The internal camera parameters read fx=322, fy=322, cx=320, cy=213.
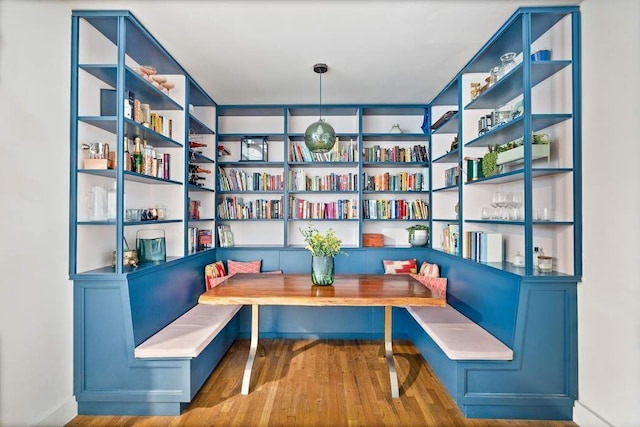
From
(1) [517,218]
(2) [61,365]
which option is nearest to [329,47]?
(1) [517,218]

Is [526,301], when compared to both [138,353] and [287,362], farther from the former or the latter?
[138,353]

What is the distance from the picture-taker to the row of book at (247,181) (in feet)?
13.3

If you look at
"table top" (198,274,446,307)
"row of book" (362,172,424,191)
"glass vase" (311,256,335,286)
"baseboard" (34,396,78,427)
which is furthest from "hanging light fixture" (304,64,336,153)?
"baseboard" (34,396,78,427)

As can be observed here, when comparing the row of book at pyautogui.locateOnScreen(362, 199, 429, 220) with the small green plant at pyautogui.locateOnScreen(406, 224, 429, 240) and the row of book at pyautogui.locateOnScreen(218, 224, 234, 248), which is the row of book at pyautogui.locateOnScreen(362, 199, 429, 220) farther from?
the row of book at pyautogui.locateOnScreen(218, 224, 234, 248)

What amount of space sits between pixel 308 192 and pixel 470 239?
6.31 ft

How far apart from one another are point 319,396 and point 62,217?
88.2 inches

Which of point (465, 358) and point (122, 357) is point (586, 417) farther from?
point (122, 357)

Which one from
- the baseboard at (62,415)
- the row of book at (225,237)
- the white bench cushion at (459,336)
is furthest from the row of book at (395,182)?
the baseboard at (62,415)

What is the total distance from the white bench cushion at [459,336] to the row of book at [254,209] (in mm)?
2020

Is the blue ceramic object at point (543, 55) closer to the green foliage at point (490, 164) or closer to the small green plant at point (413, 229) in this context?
the green foliage at point (490, 164)

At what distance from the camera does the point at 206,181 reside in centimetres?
399

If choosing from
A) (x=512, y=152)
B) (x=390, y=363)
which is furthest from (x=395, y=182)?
(x=390, y=363)

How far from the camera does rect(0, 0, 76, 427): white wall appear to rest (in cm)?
178

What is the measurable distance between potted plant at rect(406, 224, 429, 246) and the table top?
115cm
